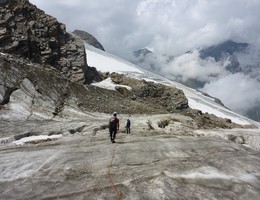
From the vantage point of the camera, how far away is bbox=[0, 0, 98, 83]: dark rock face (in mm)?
66750

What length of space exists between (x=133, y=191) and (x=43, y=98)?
115ft

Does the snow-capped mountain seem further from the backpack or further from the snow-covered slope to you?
the snow-covered slope

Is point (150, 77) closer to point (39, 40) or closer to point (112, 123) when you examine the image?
point (39, 40)

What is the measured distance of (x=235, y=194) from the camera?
56.1 ft

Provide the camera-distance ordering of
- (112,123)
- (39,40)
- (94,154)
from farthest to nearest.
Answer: (39,40) < (112,123) < (94,154)

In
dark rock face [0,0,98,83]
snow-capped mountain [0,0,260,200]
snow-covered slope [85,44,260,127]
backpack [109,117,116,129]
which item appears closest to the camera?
snow-capped mountain [0,0,260,200]

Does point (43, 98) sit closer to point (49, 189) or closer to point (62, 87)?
point (62, 87)

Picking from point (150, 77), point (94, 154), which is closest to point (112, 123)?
point (94, 154)

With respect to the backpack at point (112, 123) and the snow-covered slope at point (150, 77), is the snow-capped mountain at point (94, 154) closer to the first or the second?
the backpack at point (112, 123)

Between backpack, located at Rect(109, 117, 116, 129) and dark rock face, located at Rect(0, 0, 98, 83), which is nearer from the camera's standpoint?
backpack, located at Rect(109, 117, 116, 129)

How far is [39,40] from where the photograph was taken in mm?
71250

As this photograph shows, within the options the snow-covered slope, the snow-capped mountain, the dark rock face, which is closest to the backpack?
the snow-capped mountain

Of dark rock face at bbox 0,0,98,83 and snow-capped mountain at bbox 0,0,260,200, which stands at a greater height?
dark rock face at bbox 0,0,98,83

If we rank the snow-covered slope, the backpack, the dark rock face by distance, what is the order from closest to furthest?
the backpack → the dark rock face → the snow-covered slope
